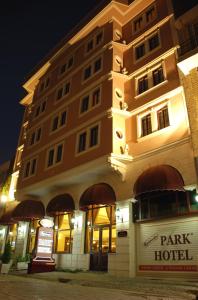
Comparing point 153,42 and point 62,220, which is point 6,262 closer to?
→ point 62,220

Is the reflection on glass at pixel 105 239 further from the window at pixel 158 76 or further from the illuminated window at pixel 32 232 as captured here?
the window at pixel 158 76

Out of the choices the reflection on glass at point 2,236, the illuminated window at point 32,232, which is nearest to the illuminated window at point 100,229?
the illuminated window at point 32,232

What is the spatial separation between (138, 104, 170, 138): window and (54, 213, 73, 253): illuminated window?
867 centimetres

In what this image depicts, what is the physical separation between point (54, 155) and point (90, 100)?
5.32m

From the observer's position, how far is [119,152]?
1644 centimetres

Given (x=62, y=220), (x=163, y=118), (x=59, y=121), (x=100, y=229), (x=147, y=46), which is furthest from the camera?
(x=59, y=121)

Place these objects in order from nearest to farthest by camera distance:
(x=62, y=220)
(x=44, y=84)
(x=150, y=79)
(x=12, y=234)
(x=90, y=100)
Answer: (x=150, y=79) < (x=90, y=100) < (x=62, y=220) < (x=12, y=234) < (x=44, y=84)

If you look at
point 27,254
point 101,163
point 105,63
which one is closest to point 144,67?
point 105,63

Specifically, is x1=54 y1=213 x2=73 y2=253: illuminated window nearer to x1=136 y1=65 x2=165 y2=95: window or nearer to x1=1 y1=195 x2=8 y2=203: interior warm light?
x1=1 y1=195 x2=8 y2=203: interior warm light

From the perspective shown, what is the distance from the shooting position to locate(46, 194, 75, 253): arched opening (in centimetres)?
1945

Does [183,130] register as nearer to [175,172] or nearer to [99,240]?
[175,172]

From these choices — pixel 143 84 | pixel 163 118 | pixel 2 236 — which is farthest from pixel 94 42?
pixel 2 236

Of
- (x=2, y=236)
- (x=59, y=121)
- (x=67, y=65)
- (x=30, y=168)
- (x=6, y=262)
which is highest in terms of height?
(x=67, y=65)

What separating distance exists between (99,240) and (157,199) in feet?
18.1
